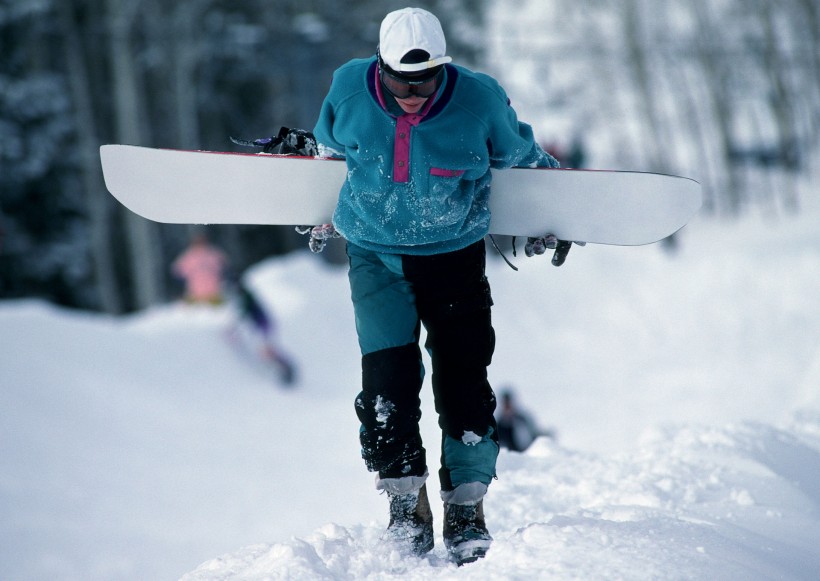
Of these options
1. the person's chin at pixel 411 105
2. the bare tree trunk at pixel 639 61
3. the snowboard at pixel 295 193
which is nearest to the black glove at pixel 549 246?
the snowboard at pixel 295 193

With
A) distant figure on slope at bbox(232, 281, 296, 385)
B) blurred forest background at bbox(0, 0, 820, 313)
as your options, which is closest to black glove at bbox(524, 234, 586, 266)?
distant figure on slope at bbox(232, 281, 296, 385)

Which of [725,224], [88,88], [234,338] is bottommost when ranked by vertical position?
[725,224]

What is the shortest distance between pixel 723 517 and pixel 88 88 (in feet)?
69.4

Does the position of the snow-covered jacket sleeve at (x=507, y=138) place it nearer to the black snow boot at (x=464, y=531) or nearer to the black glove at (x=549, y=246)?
the black glove at (x=549, y=246)

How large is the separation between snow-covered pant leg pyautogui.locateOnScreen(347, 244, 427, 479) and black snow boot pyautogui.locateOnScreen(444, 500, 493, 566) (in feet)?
0.54

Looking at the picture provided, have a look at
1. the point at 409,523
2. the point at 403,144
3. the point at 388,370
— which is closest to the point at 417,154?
the point at 403,144

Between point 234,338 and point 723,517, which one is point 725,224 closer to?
point 234,338

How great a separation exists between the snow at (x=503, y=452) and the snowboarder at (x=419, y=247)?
Result: 0.23m

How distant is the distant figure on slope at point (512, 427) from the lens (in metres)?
6.26

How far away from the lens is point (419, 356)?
2492 millimetres

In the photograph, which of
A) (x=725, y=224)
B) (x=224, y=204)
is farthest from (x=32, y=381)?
(x=725, y=224)

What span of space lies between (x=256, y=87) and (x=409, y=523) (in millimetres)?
22694

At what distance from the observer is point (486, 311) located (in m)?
2.52

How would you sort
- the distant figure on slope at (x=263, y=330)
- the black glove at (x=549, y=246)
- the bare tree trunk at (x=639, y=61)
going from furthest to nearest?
the bare tree trunk at (x=639, y=61), the distant figure on slope at (x=263, y=330), the black glove at (x=549, y=246)
